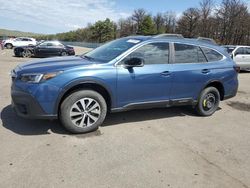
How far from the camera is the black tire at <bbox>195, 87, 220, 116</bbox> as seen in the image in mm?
6101

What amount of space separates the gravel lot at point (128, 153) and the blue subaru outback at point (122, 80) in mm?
406

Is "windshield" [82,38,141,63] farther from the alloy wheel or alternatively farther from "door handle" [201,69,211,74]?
"door handle" [201,69,211,74]

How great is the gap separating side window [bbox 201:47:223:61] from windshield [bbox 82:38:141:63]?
1762 mm

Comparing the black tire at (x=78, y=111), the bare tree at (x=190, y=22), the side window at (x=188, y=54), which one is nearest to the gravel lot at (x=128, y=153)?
the black tire at (x=78, y=111)

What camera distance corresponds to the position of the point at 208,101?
6.25m

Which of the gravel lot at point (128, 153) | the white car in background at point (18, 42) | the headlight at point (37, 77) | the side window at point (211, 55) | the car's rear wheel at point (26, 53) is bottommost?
the gravel lot at point (128, 153)

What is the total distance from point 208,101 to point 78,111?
10.4 feet

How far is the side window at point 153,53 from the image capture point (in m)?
5.15

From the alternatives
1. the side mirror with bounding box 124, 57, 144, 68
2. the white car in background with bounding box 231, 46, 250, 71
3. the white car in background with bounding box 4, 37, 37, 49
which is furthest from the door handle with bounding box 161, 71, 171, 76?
the white car in background with bounding box 4, 37, 37, 49

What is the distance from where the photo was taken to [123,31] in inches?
3570

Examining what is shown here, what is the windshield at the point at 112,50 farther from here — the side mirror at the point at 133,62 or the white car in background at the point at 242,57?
the white car in background at the point at 242,57

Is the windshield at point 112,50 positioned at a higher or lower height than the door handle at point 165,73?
higher

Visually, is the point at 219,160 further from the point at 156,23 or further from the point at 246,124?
the point at 156,23

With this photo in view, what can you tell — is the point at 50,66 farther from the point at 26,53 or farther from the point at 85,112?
the point at 26,53
